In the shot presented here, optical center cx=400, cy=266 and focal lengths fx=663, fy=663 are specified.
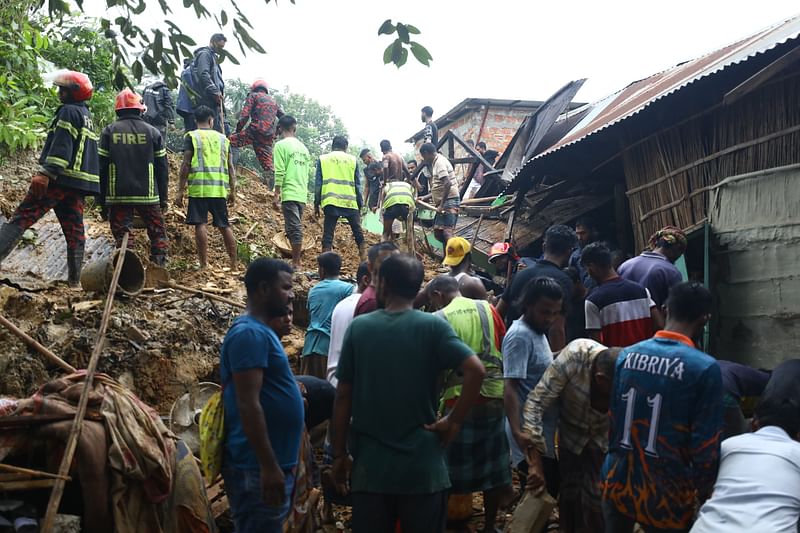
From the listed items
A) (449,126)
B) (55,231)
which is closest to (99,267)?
(55,231)

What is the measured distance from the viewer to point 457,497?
4191 mm

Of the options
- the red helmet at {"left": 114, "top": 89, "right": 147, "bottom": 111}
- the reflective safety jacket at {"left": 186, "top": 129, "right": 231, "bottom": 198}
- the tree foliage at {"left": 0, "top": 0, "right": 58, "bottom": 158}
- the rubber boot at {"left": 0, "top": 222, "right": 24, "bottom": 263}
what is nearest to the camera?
the rubber boot at {"left": 0, "top": 222, "right": 24, "bottom": 263}

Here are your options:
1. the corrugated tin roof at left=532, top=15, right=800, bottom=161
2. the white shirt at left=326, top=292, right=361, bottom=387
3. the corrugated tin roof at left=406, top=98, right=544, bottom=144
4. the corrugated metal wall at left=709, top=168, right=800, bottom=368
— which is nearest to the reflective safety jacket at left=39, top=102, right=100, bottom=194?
the white shirt at left=326, top=292, right=361, bottom=387

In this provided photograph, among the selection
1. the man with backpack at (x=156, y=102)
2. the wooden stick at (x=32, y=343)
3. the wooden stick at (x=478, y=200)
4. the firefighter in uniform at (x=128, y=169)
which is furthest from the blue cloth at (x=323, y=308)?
the man with backpack at (x=156, y=102)

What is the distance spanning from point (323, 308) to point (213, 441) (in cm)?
225

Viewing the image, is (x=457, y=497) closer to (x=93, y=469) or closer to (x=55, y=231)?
(x=93, y=469)

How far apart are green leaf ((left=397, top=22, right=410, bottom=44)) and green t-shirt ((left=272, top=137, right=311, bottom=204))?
5248 millimetres

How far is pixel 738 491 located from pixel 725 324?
12.3ft

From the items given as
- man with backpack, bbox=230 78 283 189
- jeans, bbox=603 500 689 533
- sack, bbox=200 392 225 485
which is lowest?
jeans, bbox=603 500 689 533

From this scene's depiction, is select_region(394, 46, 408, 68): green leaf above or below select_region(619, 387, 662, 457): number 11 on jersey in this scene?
above

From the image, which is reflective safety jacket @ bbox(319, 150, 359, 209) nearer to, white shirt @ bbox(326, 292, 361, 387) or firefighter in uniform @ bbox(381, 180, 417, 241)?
firefighter in uniform @ bbox(381, 180, 417, 241)

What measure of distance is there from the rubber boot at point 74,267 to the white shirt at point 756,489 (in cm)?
590

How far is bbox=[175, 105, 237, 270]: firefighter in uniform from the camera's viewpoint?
7.32 meters

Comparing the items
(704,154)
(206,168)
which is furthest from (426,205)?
(704,154)
